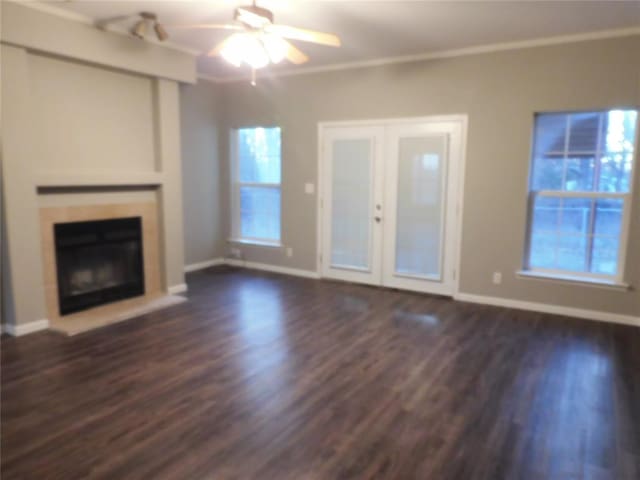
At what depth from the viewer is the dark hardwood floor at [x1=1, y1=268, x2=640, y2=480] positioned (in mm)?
2176

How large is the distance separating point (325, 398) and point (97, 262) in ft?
9.71

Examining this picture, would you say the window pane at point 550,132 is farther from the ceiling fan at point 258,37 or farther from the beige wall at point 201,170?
the beige wall at point 201,170

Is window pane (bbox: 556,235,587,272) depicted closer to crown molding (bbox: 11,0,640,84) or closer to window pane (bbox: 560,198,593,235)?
window pane (bbox: 560,198,593,235)

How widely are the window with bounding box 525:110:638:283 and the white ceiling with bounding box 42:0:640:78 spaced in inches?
33.2

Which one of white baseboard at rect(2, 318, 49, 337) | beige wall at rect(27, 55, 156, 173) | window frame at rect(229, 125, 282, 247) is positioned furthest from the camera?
window frame at rect(229, 125, 282, 247)

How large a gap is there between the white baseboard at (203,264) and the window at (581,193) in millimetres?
4150

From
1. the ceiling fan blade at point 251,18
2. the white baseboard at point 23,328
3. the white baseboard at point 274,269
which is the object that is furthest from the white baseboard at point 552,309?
the white baseboard at point 23,328

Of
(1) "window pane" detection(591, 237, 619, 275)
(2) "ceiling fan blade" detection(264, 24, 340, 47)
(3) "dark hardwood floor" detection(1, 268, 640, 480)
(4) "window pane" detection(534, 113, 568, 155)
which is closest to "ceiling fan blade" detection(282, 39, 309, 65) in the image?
(2) "ceiling fan blade" detection(264, 24, 340, 47)

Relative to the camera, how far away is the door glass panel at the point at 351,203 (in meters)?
5.40

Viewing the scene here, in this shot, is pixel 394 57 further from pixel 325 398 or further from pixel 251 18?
pixel 325 398

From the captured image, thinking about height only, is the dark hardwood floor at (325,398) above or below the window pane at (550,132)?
below

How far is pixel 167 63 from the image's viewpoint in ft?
15.3

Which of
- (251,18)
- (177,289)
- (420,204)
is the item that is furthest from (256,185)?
(251,18)

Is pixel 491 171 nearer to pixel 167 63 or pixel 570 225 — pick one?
pixel 570 225
